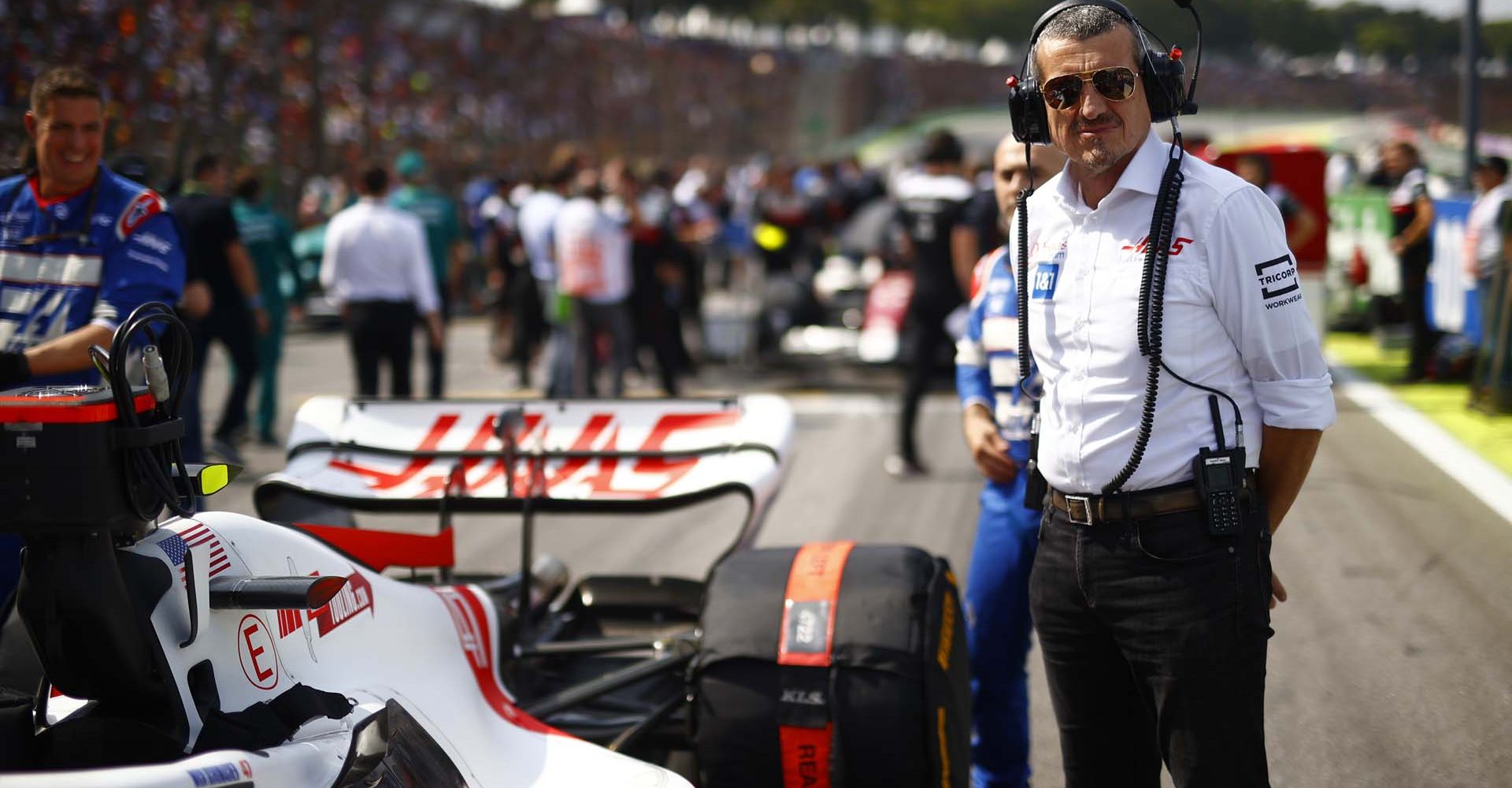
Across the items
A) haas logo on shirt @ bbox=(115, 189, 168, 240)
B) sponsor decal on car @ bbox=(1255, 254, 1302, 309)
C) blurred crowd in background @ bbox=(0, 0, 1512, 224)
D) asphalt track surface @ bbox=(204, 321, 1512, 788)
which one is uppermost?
blurred crowd in background @ bbox=(0, 0, 1512, 224)

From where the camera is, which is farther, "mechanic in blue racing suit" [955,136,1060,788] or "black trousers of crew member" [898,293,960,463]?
"black trousers of crew member" [898,293,960,463]

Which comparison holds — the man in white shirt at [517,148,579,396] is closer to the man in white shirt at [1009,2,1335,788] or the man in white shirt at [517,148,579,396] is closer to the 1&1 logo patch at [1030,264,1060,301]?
the 1&1 logo patch at [1030,264,1060,301]

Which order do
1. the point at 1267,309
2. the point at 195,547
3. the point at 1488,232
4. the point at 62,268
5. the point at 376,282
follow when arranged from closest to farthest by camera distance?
the point at 1267,309 → the point at 195,547 → the point at 62,268 → the point at 376,282 → the point at 1488,232

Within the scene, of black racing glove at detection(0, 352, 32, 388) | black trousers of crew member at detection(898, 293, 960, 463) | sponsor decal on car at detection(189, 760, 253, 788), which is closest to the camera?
sponsor decal on car at detection(189, 760, 253, 788)

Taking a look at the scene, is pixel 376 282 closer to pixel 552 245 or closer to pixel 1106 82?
pixel 552 245

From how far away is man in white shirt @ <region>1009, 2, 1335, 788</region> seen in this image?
2414 mm

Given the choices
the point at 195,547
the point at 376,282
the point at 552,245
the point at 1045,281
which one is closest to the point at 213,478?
the point at 195,547

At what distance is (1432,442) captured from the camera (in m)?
9.27

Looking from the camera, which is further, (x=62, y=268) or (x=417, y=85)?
(x=417, y=85)

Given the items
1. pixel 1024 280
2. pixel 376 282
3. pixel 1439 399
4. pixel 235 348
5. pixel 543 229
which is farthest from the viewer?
pixel 543 229

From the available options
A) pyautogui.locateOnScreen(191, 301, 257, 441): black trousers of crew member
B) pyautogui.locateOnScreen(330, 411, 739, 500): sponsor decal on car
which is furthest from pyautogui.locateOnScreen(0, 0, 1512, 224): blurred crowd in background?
pyautogui.locateOnScreen(330, 411, 739, 500): sponsor decal on car

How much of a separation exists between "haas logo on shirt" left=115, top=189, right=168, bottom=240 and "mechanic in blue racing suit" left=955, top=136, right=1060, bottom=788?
2420 millimetres

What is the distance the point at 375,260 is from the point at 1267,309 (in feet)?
23.5

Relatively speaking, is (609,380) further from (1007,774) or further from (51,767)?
(51,767)
